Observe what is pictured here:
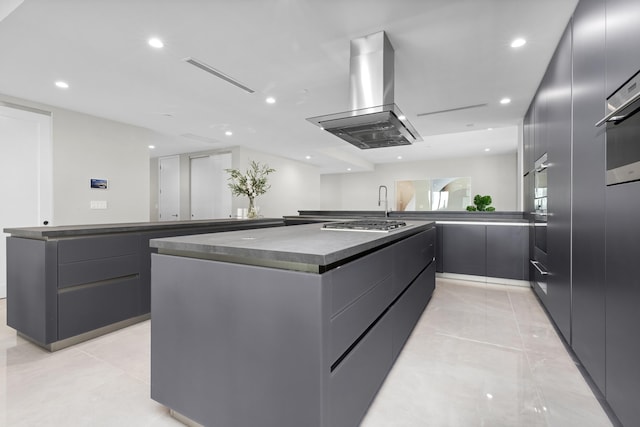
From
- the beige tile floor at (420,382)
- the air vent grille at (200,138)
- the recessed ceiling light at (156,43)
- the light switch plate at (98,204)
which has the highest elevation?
the air vent grille at (200,138)

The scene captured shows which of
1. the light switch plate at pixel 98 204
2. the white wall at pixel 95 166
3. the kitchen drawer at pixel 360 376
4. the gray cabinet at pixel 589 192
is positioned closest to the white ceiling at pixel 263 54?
the white wall at pixel 95 166

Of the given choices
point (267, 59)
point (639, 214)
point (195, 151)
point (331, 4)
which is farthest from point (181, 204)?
point (639, 214)

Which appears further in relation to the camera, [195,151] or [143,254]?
[195,151]

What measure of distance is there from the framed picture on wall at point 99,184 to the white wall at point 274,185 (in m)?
2.57

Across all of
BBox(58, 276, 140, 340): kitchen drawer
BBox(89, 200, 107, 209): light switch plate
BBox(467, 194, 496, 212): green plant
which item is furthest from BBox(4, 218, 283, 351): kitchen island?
BBox(467, 194, 496, 212): green plant

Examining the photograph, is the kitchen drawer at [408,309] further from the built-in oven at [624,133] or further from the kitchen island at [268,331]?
the built-in oven at [624,133]

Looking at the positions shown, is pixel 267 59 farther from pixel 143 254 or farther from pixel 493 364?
pixel 493 364

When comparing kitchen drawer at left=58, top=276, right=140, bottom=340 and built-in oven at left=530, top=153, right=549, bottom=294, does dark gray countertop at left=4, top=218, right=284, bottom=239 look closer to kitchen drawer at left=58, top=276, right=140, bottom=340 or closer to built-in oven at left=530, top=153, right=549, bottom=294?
kitchen drawer at left=58, top=276, right=140, bottom=340

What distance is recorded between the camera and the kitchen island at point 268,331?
1027 mm

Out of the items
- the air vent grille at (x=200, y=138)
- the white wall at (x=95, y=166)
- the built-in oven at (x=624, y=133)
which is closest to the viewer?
the built-in oven at (x=624, y=133)

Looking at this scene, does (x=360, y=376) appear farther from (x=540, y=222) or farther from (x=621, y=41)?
(x=540, y=222)

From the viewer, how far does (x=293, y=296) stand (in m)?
1.05

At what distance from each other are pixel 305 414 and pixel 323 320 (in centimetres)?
34

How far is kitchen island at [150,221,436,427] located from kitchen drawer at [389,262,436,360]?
0.31m
